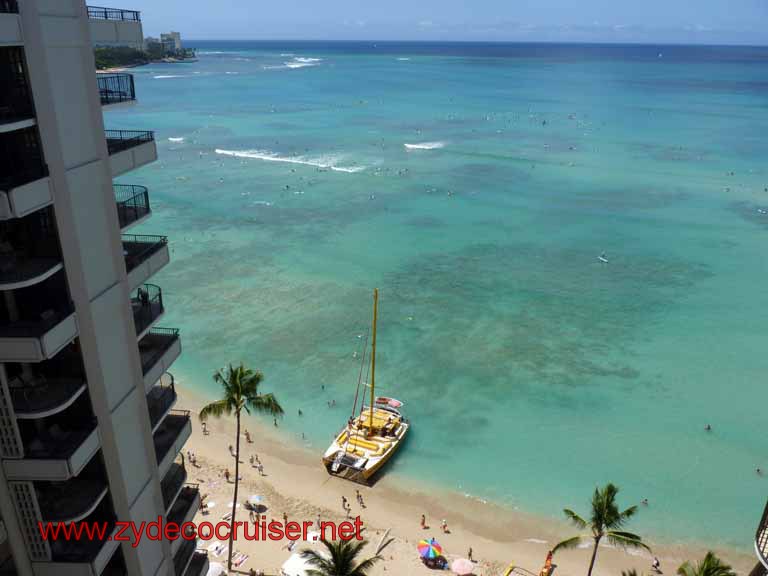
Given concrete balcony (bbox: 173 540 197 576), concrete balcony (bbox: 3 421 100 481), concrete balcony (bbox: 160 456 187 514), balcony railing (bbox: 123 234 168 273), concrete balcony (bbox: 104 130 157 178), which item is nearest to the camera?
concrete balcony (bbox: 3 421 100 481)

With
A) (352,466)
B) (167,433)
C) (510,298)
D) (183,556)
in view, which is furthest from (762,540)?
(510,298)

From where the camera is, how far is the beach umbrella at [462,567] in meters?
29.1

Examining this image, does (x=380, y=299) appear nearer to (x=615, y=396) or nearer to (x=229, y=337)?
(x=229, y=337)

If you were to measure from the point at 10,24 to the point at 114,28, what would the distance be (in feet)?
10.8

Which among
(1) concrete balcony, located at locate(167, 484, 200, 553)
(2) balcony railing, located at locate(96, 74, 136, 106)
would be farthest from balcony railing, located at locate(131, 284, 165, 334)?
(1) concrete balcony, located at locate(167, 484, 200, 553)

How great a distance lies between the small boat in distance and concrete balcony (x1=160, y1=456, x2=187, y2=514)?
57.6ft

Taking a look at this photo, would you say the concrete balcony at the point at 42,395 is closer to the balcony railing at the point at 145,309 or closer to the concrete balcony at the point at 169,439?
the balcony railing at the point at 145,309

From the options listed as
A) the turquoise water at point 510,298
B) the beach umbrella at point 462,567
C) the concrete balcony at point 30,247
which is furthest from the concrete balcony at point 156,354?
the turquoise water at point 510,298

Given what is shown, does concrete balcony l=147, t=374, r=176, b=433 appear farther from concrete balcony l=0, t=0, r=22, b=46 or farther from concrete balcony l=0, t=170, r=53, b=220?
concrete balcony l=0, t=0, r=22, b=46

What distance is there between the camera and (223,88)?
198m

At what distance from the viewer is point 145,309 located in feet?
51.1

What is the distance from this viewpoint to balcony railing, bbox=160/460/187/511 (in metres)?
17.2

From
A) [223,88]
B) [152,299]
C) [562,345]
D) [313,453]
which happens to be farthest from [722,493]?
[223,88]

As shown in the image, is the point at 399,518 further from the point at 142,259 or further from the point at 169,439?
the point at 142,259
